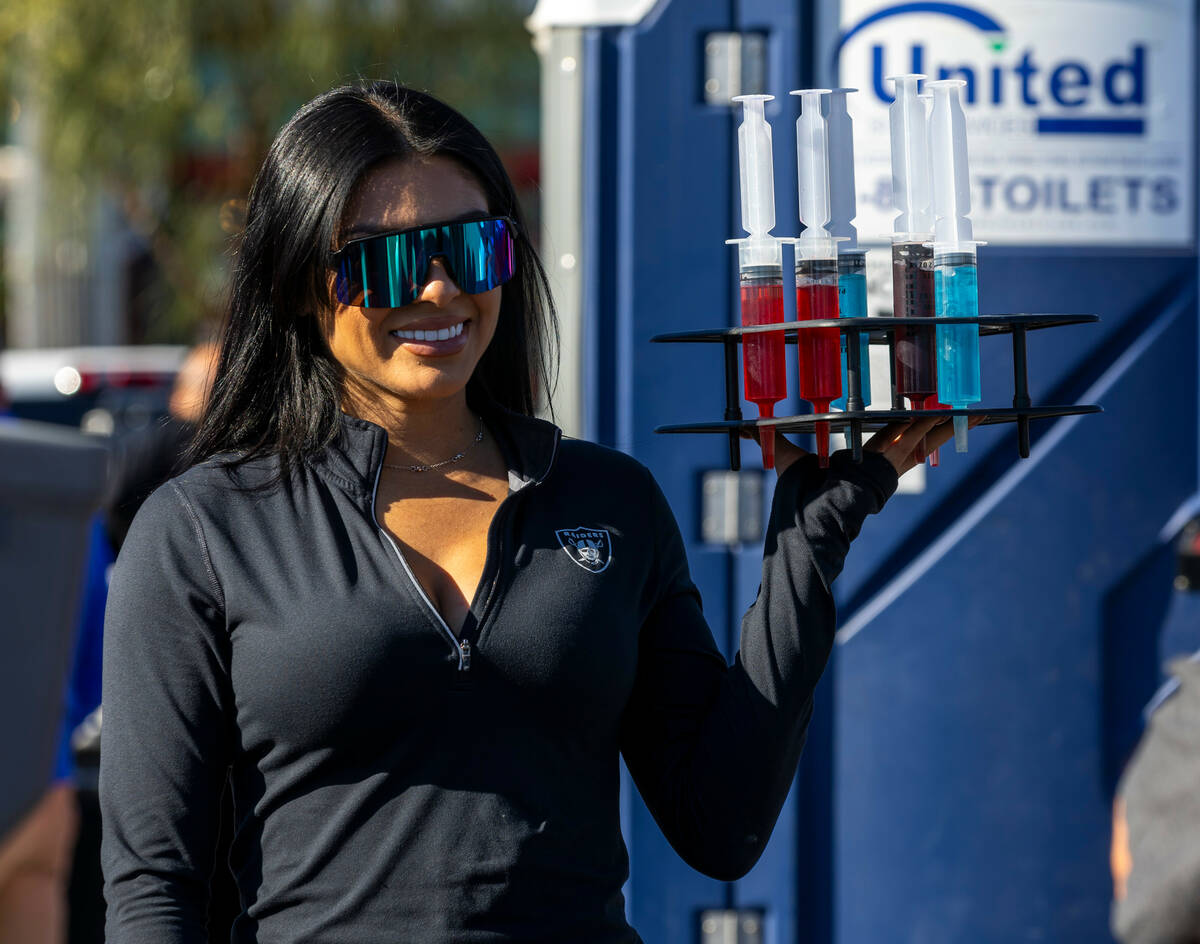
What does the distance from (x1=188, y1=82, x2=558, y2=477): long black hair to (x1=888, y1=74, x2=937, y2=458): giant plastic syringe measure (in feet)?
1.54

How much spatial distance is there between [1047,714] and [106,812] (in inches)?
78.3

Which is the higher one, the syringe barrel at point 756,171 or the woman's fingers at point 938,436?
the syringe barrel at point 756,171

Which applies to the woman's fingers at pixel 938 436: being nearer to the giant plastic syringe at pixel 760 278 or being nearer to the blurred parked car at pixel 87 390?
the giant plastic syringe at pixel 760 278

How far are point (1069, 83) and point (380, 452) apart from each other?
1858 millimetres

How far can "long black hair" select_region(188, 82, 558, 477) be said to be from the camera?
1754mm

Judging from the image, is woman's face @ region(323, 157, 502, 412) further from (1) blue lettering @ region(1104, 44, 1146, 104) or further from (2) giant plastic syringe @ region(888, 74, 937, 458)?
(1) blue lettering @ region(1104, 44, 1146, 104)

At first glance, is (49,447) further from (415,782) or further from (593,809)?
(593,809)

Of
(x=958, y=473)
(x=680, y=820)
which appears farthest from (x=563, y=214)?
(x=680, y=820)

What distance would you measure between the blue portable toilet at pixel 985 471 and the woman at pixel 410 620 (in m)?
1.22

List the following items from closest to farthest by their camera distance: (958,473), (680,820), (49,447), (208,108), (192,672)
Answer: (49,447)
(192,672)
(680,820)
(958,473)
(208,108)

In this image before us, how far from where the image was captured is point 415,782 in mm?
1590

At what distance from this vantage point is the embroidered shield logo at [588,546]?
172 centimetres

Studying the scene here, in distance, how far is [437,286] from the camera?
1.73 m

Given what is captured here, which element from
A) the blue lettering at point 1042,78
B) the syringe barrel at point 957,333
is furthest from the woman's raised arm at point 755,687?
the blue lettering at point 1042,78
